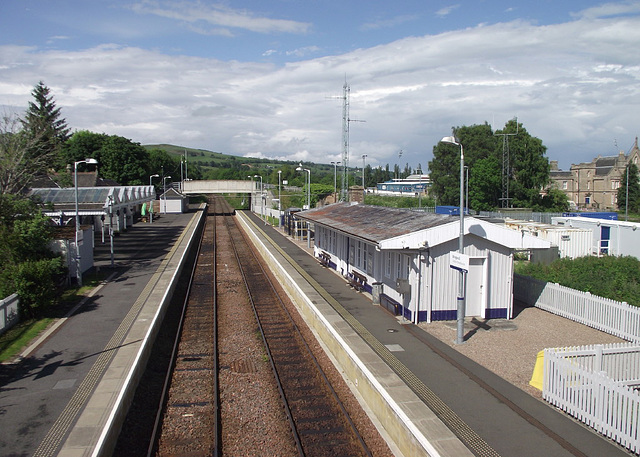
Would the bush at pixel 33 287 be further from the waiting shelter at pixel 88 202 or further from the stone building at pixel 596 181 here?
the stone building at pixel 596 181

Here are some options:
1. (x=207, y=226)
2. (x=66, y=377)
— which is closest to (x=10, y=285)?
(x=66, y=377)

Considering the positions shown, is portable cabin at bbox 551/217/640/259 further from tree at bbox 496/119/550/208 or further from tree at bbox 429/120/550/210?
tree at bbox 496/119/550/208

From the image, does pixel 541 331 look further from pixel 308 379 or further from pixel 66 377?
pixel 66 377

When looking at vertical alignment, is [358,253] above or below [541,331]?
above

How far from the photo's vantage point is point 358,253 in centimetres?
2061

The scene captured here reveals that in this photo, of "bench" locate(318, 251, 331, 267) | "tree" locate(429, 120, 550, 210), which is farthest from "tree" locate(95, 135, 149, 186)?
"bench" locate(318, 251, 331, 267)

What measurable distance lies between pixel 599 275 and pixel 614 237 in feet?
34.9

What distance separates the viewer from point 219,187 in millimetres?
81438

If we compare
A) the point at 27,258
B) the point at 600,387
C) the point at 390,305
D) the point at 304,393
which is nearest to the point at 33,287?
the point at 27,258

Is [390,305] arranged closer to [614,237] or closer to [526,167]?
[614,237]

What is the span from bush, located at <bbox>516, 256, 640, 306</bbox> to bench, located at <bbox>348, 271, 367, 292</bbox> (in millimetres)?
6711

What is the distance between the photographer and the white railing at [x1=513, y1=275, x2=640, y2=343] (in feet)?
43.5

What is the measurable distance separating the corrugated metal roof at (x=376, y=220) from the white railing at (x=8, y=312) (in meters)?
11.0

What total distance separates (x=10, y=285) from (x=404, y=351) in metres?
12.5
